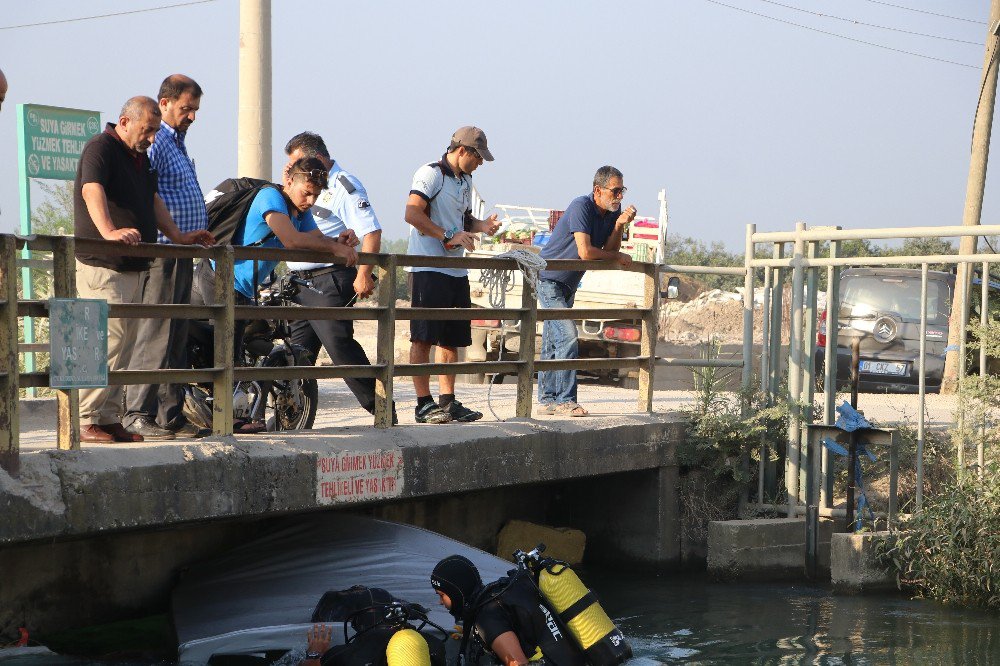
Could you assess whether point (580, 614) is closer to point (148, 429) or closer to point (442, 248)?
point (148, 429)

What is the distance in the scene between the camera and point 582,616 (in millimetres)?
5836

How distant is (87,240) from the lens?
5.75 meters

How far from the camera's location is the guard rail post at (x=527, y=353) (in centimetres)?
809

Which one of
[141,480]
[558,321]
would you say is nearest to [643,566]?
[558,321]

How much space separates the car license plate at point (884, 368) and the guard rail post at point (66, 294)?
32.1 feet

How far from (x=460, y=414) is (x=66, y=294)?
3.14 metres

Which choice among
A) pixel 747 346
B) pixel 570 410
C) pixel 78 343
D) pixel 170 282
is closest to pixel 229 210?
pixel 170 282

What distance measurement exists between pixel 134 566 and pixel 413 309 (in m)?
2.17

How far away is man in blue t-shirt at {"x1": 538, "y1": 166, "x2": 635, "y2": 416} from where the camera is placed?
8720 mm

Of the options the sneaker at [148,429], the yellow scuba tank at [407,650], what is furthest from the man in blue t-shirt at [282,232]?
the yellow scuba tank at [407,650]

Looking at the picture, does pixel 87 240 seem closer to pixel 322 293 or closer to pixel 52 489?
pixel 52 489

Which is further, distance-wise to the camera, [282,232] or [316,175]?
[316,175]

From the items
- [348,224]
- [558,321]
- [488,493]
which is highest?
[348,224]

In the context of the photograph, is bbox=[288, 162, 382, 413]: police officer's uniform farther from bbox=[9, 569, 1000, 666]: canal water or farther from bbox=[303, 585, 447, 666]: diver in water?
bbox=[9, 569, 1000, 666]: canal water
